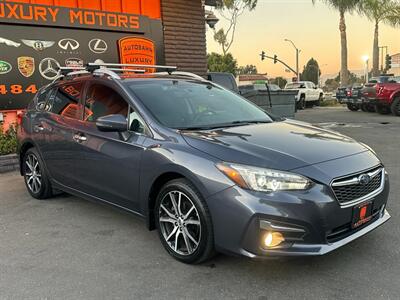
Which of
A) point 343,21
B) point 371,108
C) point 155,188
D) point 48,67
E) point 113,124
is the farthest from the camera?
point 343,21

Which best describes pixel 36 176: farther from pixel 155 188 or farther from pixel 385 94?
pixel 385 94

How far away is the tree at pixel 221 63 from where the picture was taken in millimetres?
44500

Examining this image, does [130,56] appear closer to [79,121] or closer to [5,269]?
[79,121]

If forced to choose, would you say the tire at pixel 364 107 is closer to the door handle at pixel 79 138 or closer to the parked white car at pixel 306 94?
the parked white car at pixel 306 94

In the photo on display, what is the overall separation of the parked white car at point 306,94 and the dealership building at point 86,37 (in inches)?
567

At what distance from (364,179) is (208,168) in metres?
1.23

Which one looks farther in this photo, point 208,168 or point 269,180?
point 208,168

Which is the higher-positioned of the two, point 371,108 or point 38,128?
point 38,128

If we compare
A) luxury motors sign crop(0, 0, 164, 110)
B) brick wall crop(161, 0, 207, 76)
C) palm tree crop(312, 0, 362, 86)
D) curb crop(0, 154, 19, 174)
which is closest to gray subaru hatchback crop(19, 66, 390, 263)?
curb crop(0, 154, 19, 174)

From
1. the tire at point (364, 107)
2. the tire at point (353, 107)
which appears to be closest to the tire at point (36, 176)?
the tire at point (364, 107)

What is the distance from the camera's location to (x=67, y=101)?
17.1 ft

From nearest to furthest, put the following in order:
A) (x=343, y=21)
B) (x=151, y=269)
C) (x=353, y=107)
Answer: (x=151, y=269) < (x=353, y=107) < (x=343, y=21)

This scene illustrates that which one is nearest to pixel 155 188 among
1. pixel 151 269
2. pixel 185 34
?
pixel 151 269

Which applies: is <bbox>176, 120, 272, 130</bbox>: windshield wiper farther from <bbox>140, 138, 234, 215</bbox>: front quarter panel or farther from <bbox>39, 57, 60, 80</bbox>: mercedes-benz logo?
<bbox>39, 57, 60, 80</bbox>: mercedes-benz logo
